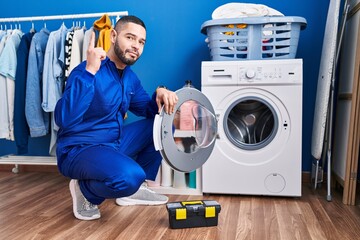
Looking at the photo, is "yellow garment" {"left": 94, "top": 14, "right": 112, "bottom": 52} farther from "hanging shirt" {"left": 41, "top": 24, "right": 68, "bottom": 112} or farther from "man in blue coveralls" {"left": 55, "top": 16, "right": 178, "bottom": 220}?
"man in blue coveralls" {"left": 55, "top": 16, "right": 178, "bottom": 220}

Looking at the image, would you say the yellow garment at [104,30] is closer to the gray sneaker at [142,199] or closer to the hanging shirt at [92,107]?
the hanging shirt at [92,107]

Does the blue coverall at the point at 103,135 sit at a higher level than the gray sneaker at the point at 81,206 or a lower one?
higher

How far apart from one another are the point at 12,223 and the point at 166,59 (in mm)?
1604

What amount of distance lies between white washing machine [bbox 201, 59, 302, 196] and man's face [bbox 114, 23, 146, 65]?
544mm

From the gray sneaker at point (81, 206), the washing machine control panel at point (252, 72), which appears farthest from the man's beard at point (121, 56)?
the gray sneaker at point (81, 206)

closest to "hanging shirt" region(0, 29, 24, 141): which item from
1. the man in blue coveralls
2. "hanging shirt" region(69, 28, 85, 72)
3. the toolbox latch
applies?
"hanging shirt" region(69, 28, 85, 72)

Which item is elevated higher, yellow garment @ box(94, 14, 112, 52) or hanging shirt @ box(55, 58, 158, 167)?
yellow garment @ box(94, 14, 112, 52)

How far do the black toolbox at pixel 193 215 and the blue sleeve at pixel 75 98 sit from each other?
23.6 inches

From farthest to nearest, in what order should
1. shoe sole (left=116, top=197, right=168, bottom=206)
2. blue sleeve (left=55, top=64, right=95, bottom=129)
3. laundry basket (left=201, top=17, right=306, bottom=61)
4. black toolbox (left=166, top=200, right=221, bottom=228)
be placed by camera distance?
laundry basket (left=201, top=17, right=306, bottom=61) < shoe sole (left=116, top=197, right=168, bottom=206) < black toolbox (left=166, top=200, right=221, bottom=228) < blue sleeve (left=55, top=64, right=95, bottom=129)

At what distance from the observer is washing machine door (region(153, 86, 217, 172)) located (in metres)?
1.48

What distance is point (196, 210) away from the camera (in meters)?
1.58

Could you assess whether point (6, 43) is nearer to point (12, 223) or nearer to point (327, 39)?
point (12, 223)

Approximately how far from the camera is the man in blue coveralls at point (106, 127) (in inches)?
58.2

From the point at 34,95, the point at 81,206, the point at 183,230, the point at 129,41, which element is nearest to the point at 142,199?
the point at 81,206
